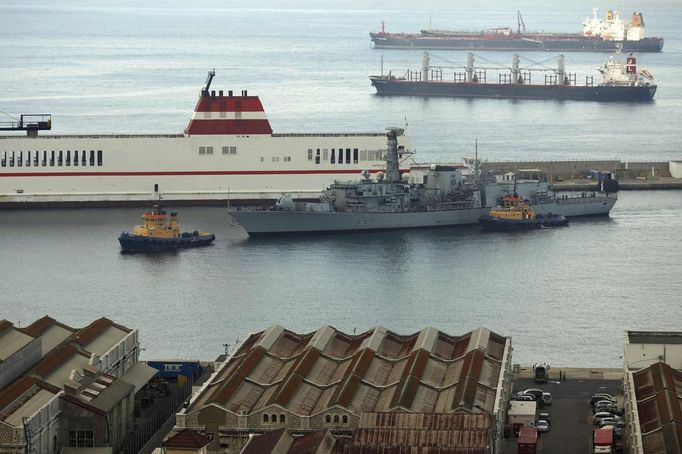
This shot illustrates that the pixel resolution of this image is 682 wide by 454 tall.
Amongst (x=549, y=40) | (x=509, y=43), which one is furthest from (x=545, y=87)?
(x=509, y=43)

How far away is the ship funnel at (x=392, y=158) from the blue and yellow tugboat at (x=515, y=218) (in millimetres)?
2394

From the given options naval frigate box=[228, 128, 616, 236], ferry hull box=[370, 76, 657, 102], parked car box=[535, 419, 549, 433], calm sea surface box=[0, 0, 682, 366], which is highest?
ferry hull box=[370, 76, 657, 102]

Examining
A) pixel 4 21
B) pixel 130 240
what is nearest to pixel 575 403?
pixel 130 240

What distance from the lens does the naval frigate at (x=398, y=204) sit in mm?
44938

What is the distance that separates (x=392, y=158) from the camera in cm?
4616

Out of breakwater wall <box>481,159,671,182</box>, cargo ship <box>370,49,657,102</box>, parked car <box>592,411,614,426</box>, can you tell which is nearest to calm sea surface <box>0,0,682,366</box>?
breakwater wall <box>481,159,671,182</box>

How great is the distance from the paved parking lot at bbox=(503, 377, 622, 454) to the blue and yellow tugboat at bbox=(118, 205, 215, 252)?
15.0m

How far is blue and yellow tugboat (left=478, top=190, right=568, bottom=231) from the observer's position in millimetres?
45969

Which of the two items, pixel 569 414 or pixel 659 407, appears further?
pixel 569 414

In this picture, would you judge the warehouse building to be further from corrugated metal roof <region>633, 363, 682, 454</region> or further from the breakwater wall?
the breakwater wall

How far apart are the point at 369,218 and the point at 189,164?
5.41 metres

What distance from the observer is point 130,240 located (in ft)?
139

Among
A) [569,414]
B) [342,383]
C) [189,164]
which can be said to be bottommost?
[569,414]

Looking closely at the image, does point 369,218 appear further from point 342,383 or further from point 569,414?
point 342,383
